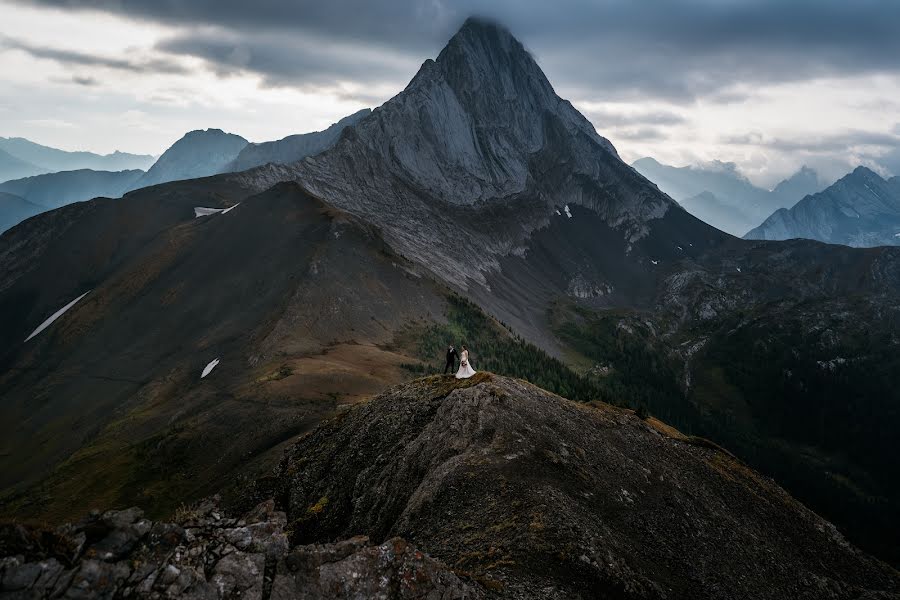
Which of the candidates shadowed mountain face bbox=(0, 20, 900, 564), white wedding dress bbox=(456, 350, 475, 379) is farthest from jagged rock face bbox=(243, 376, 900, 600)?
shadowed mountain face bbox=(0, 20, 900, 564)

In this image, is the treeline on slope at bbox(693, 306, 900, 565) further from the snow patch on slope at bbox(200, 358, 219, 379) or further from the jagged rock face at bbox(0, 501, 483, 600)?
the jagged rock face at bbox(0, 501, 483, 600)

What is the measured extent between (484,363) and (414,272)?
38.6m

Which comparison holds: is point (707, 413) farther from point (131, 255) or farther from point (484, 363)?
point (131, 255)

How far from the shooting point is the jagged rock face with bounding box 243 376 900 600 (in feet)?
75.4

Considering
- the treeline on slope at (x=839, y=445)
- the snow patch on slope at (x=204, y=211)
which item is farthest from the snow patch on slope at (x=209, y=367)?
the treeline on slope at (x=839, y=445)

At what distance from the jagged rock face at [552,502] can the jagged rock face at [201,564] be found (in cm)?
364

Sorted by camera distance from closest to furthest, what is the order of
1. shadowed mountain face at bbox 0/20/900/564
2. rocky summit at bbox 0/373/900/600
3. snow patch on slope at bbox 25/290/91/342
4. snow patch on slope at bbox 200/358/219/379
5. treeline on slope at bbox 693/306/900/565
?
rocky summit at bbox 0/373/900/600, shadowed mountain face at bbox 0/20/900/564, snow patch on slope at bbox 200/358/219/379, snow patch on slope at bbox 25/290/91/342, treeline on slope at bbox 693/306/900/565

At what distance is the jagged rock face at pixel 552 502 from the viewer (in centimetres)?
2297

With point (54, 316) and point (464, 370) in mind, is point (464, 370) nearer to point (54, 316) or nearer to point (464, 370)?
point (464, 370)

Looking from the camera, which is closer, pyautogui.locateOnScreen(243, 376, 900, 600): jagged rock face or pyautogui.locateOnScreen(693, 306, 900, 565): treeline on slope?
pyautogui.locateOnScreen(243, 376, 900, 600): jagged rock face

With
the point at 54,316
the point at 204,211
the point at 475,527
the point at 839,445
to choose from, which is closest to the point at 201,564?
the point at 475,527

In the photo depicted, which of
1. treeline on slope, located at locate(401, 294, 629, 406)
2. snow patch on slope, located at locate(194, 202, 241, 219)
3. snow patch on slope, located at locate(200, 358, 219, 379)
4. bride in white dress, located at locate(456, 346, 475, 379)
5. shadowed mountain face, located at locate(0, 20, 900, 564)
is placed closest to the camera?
bride in white dress, located at locate(456, 346, 475, 379)

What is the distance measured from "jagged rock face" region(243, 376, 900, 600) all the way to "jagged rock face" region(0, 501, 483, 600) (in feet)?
11.9

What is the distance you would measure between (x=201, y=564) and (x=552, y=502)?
1502 cm
